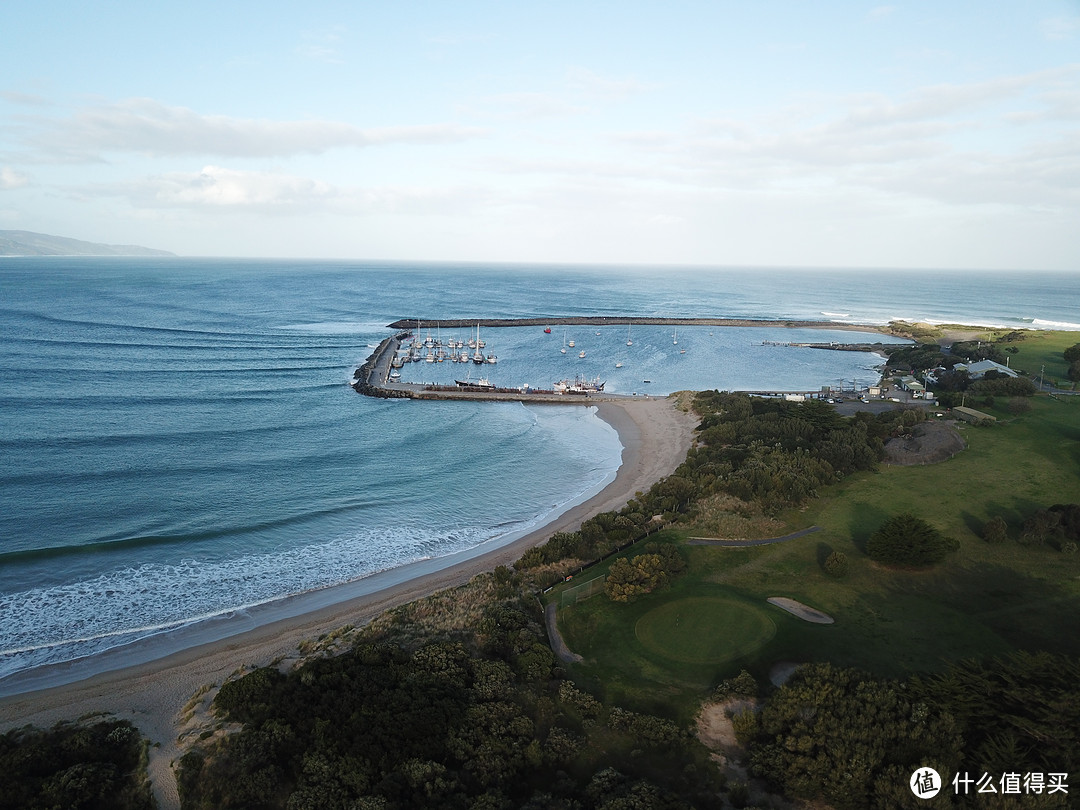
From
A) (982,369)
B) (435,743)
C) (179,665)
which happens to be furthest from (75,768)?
(982,369)

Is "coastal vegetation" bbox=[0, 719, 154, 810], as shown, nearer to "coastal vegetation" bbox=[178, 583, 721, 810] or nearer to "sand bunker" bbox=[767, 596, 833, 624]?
"coastal vegetation" bbox=[178, 583, 721, 810]

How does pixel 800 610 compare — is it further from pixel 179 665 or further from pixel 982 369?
pixel 982 369

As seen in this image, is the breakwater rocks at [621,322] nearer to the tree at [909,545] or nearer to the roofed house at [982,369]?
the roofed house at [982,369]

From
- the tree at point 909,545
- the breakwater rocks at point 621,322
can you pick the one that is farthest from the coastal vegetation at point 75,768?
the breakwater rocks at point 621,322

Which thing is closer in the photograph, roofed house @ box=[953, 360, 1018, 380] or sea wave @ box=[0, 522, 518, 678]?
sea wave @ box=[0, 522, 518, 678]

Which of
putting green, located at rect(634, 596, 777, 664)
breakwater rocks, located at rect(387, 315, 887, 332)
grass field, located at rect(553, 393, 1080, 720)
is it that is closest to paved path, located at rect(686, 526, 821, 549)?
grass field, located at rect(553, 393, 1080, 720)

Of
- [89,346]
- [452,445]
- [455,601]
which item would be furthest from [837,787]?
[89,346]
